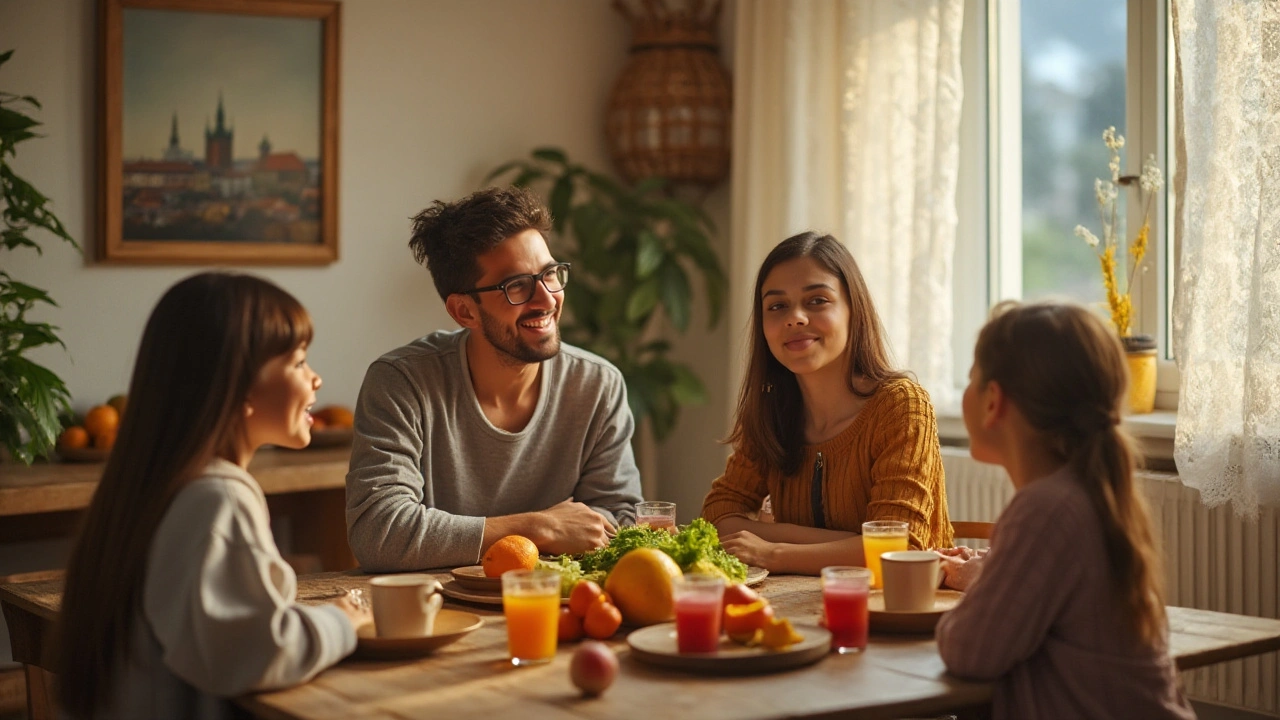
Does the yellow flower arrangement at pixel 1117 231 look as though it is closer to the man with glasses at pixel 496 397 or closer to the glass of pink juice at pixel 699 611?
the man with glasses at pixel 496 397

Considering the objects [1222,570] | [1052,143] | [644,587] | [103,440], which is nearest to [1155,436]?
[1222,570]

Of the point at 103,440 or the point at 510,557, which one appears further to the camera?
the point at 103,440

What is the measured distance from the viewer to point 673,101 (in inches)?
178

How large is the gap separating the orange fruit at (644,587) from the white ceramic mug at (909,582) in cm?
30

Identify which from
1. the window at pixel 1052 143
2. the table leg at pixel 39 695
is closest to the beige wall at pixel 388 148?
the window at pixel 1052 143

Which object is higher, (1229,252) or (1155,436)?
(1229,252)

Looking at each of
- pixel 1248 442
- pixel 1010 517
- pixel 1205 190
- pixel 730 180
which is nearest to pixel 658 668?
pixel 1010 517

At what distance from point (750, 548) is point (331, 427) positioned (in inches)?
83.8

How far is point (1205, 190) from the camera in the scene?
9.66 ft

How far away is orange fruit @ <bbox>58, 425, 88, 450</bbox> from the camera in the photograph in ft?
12.1

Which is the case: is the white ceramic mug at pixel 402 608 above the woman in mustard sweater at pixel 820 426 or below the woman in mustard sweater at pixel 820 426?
below

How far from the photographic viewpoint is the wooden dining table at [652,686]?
4.76 ft

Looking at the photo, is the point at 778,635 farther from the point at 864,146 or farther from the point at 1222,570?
the point at 864,146

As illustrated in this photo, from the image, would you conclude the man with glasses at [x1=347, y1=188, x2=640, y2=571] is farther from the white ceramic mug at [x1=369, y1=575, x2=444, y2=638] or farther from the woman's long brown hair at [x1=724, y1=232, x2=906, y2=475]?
the white ceramic mug at [x1=369, y1=575, x2=444, y2=638]
